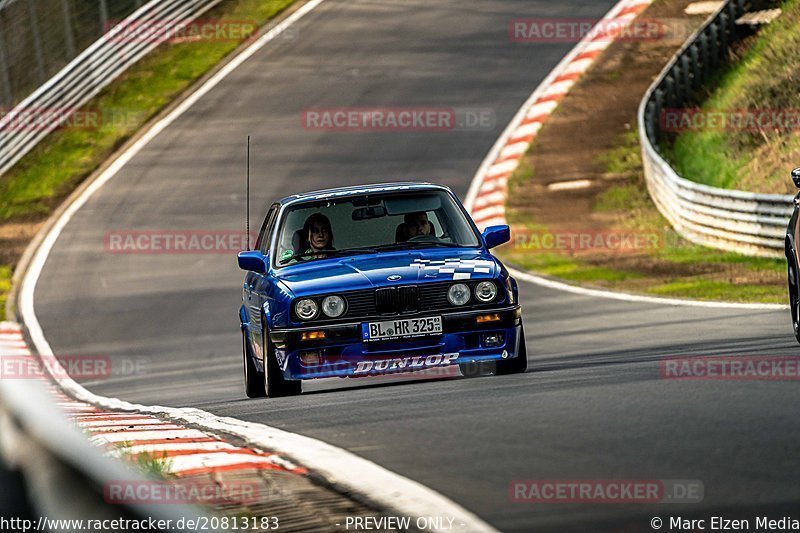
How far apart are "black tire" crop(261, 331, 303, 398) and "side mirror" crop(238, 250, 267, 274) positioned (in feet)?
2.33

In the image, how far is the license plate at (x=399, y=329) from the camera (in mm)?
10203

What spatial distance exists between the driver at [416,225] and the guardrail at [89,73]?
70.6 ft

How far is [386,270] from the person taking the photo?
1045 centimetres

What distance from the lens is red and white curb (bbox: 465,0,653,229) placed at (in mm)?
26406

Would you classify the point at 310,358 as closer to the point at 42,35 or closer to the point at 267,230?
the point at 267,230

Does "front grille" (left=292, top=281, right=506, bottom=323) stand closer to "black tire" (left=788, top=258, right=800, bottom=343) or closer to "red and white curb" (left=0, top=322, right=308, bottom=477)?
"red and white curb" (left=0, top=322, right=308, bottom=477)

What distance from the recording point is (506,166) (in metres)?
28.7

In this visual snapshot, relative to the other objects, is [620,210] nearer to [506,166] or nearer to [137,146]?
[506,166]

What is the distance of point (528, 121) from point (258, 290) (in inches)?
796

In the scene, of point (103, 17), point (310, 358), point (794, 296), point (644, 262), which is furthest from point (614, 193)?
point (310, 358)

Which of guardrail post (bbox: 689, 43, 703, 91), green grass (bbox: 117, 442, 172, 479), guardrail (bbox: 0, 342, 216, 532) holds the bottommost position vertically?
green grass (bbox: 117, 442, 172, 479)

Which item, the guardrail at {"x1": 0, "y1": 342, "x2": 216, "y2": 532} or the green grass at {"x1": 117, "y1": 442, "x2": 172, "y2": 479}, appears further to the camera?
the green grass at {"x1": 117, "y1": 442, "x2": 172, "y2": 479}

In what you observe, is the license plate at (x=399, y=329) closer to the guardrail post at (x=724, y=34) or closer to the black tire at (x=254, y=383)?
the black tire at (x=254, y=383)

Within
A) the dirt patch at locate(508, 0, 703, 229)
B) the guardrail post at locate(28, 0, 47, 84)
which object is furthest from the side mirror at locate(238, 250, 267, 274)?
the guardrail post at locate(28, 0, 47, 84)
